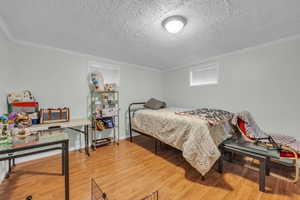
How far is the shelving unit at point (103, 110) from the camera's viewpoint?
9.36ft

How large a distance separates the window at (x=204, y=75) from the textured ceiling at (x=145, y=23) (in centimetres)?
66

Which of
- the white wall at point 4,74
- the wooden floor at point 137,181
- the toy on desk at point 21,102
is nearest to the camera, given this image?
the wooden floor at point 137,181

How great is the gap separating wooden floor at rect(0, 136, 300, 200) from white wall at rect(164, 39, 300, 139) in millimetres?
1193

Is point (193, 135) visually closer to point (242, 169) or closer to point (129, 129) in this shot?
point (242, 169)

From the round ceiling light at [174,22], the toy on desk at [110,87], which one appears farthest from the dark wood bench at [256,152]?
the toy on desk at [110,87]

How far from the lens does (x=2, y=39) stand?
1.78 meters

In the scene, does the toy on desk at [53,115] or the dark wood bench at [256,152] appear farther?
the toy on desk at [53,115]

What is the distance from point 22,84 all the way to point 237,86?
4451 millimetres

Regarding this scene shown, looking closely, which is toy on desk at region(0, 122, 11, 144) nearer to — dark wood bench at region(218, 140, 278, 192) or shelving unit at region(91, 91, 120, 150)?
shelving unit at region(91, 91, 120, 150)

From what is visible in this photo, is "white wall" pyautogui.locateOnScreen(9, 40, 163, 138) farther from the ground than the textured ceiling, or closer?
closer

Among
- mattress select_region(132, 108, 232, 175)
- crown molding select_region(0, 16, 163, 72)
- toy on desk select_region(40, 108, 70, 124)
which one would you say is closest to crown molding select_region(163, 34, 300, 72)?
crown molding select_region(0, 16, 163, 72)

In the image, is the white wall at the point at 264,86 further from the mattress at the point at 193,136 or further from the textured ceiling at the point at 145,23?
the mattress at the point at 193,136

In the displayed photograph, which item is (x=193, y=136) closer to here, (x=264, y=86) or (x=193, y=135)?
(x=193, y=135)

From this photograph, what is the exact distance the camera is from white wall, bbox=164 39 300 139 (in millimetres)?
2162
